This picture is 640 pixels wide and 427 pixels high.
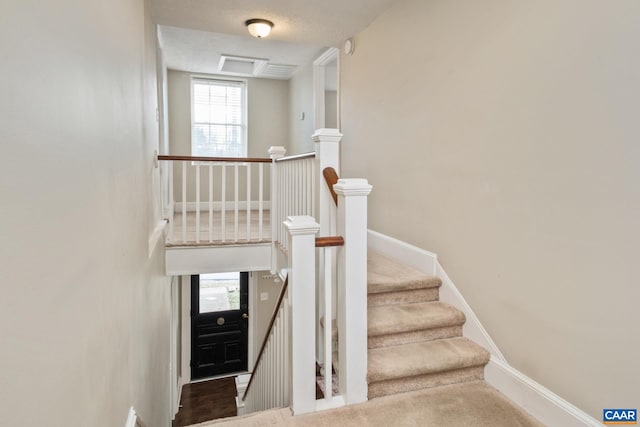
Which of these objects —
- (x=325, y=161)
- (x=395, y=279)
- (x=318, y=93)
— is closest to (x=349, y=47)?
(x=318, y=93)

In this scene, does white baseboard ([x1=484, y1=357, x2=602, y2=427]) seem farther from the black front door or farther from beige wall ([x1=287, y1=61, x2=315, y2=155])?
the black front door

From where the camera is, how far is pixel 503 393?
206 centimetres

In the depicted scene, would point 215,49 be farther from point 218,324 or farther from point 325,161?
point 218,324

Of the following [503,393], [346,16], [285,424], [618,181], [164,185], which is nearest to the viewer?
[618,181]

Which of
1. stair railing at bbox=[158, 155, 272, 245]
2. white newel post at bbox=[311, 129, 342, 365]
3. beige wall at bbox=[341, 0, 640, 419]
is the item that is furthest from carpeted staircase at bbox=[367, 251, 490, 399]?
stair railing at bbox=[158, 155, 272, 245]

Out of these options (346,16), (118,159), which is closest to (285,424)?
(118,159)

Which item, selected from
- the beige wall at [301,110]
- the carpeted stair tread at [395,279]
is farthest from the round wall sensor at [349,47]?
the carpeted stair tread at [395,279]

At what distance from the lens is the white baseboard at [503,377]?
5.67 ft

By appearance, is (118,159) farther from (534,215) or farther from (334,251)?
(534,215)

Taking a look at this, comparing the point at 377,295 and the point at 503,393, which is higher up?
the point at 377,295

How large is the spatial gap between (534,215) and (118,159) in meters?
2.03

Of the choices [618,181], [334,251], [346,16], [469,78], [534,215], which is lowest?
[334,251]

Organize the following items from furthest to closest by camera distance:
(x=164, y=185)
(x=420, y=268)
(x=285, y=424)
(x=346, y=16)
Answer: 1. (x=164, y=185)
2. (x=346, y=16)
3. (x=420, y=268)
4. (x=285, y=424)

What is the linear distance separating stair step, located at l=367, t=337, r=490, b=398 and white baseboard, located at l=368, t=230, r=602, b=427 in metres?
0.07
